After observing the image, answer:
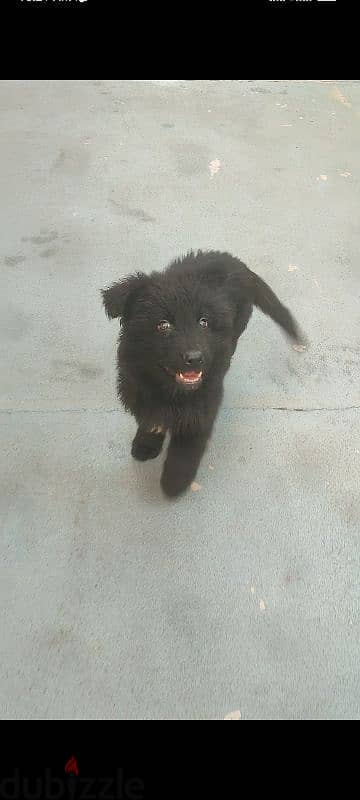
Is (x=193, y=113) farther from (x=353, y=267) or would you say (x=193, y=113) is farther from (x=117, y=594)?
(x=117, y=594)

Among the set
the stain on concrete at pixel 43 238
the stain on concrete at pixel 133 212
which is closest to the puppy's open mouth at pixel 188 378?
the stain on concrete at pixel 43 238

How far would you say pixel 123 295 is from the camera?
4.66 feet

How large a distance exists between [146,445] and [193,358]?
21.9 inches

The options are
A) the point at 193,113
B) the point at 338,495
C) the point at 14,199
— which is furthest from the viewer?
the point at 193,113

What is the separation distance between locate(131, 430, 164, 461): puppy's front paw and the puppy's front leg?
96mm

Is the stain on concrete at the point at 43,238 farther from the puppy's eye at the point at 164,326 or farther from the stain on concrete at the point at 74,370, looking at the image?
the puppy's eye at the point at 164,326

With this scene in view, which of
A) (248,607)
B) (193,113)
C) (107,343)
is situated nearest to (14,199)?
(107,343)

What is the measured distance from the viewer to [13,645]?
55.3 inches

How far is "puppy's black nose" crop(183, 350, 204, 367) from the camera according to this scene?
4.29ft

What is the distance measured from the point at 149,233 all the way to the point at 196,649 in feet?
6.90

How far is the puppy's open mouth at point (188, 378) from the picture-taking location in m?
1.36

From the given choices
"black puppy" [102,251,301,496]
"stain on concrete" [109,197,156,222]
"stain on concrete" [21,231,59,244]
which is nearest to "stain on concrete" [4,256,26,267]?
"stain on concrete" [21,231,59,244]
